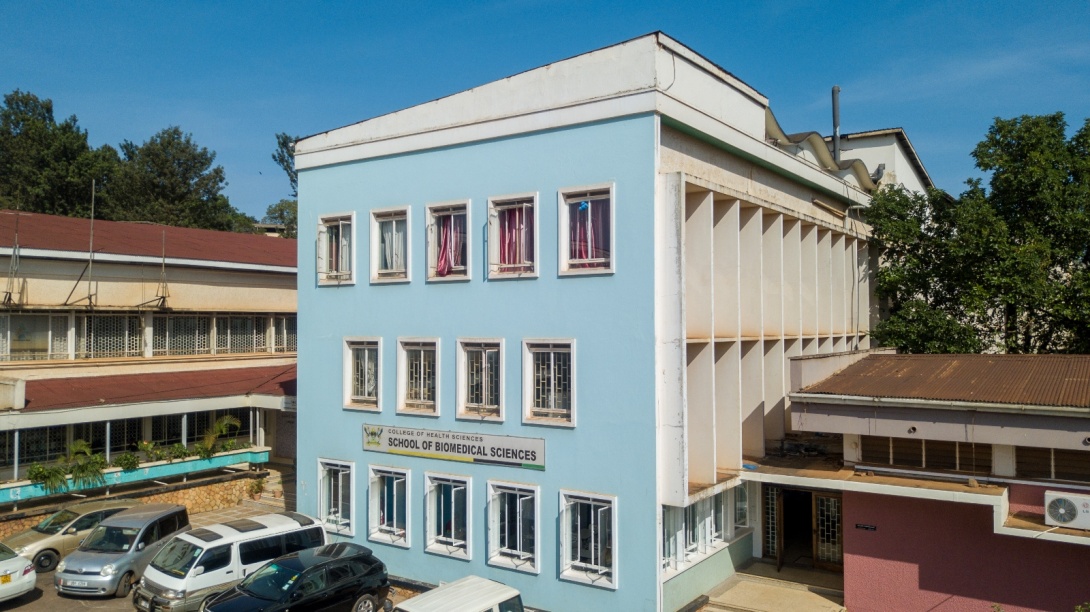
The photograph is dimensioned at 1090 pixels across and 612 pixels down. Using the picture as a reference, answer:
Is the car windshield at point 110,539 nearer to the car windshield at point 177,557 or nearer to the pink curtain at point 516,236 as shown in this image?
the car windshield at point 177,557

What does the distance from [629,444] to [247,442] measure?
1674 cm

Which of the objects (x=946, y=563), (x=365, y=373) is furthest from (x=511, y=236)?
(x=946, y=563)

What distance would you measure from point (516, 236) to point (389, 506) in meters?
6.37

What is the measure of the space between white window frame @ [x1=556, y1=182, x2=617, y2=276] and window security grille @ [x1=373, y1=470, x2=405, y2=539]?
581 cm

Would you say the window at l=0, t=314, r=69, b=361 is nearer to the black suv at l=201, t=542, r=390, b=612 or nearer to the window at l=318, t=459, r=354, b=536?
the window at l=318, t=459, r=354, b=536

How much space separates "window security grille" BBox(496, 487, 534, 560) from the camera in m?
14.5

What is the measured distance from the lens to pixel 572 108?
1402cm

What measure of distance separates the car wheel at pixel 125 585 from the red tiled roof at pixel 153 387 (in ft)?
21.1

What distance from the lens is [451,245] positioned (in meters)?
15.8

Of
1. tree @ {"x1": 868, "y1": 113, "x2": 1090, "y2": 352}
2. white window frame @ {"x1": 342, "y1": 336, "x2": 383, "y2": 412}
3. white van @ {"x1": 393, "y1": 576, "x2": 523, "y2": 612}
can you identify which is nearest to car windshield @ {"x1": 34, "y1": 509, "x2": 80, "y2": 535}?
white window frame @ {"x1": 342, "y1": 336, "x2": 383, "y2": 412}

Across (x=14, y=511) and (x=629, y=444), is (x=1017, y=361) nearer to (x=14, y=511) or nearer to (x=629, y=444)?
(x=629, y=444)

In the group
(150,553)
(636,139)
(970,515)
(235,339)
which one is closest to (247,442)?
(235,339)

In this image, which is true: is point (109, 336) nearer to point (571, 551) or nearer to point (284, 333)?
point (284, 333)

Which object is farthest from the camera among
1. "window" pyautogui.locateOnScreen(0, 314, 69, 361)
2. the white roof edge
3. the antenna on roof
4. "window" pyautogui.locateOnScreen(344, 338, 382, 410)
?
"window" pyautogui.locateOnScreen(0, 314, 69, 361)
